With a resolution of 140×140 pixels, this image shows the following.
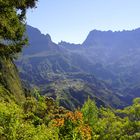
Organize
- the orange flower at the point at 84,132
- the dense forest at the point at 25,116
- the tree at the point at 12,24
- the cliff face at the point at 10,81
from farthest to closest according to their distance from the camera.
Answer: the cliff face at the point at 10,81 → the tree at the point at 12,24 → the orange flower at the point at 84,132 → the dense forest at the point at 25,116

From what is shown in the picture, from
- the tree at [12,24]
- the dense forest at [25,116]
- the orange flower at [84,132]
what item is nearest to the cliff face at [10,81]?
the dense forest at [25,116]

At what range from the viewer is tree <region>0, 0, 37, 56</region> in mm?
27672

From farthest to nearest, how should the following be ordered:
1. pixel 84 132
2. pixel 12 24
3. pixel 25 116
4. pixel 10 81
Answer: pixel 10 81, pixel 12 24, pixel 84 132, pixel 25 116

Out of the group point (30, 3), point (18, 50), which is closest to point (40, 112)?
point (18, 50)

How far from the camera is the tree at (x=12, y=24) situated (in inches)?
1089

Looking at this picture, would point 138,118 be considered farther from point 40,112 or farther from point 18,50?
point 18,50

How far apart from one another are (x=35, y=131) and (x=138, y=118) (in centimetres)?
4193

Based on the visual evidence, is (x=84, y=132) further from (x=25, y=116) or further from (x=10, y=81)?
(x=10, y=81)

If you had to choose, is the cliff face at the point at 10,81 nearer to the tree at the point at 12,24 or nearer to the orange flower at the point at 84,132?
the tree at the point at 12,24

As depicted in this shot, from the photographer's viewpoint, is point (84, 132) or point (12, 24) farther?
point (12, 24)

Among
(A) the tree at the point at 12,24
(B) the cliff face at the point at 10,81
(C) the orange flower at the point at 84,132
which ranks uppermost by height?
(A) the tree at the point at 12,24

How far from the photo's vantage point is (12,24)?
30.1 m

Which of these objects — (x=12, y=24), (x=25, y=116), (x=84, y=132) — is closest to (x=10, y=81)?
(x=12, y=24)

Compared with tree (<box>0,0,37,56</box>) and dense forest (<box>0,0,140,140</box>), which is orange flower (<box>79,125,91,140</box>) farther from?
tree (<box>0,0,37,56</box>)
